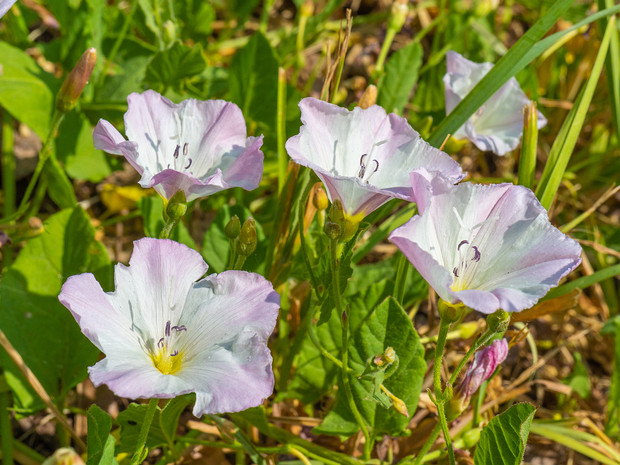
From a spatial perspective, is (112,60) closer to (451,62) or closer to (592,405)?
(451,62)

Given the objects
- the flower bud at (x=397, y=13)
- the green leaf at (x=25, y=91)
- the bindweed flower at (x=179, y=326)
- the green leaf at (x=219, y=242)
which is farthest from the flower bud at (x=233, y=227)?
the flower bud at (x=397, y=13)

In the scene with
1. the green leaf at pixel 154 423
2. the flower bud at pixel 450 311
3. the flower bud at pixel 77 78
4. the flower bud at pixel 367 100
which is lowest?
the green leaf at pixel 154 423

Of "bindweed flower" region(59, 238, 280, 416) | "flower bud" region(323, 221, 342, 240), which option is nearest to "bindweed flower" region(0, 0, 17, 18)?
"bindweed flower" region(59, 238, 280, 416)

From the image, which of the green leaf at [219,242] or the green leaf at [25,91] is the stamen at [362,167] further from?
the green leaf at [25,91]

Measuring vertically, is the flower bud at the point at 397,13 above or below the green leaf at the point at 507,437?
above

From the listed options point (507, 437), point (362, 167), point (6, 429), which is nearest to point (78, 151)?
point (6, 429)

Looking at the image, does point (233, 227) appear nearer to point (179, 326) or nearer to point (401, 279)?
point (179, 326)
